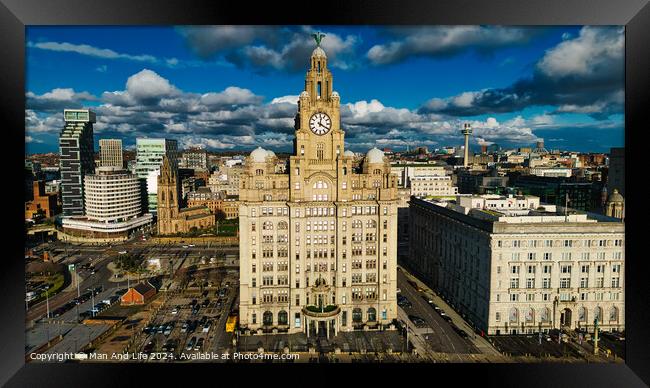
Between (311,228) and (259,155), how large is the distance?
6.62m

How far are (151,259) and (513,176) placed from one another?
194 feet

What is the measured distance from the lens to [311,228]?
3034 cm

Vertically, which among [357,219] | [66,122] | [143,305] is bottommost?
[143,305]

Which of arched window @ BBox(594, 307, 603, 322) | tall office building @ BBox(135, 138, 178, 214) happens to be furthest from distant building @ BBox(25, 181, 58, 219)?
arched window @ BBox(594, 307, 603, 322)

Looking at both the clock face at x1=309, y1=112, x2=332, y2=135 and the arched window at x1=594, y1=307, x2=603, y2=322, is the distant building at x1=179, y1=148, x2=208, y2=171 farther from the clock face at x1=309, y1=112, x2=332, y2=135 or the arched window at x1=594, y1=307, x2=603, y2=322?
the arched window at x1=594, y1=307, x2=603, y2=322

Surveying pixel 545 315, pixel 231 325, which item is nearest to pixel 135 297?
pixel 231 325

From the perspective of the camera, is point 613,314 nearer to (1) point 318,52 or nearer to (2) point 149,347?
(1) point 318,52

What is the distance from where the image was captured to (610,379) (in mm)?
15711

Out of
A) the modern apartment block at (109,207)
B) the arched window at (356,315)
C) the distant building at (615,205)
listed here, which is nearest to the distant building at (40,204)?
the modern apartment block at (109,207)

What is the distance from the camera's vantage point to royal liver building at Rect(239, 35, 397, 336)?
30.1 metres
